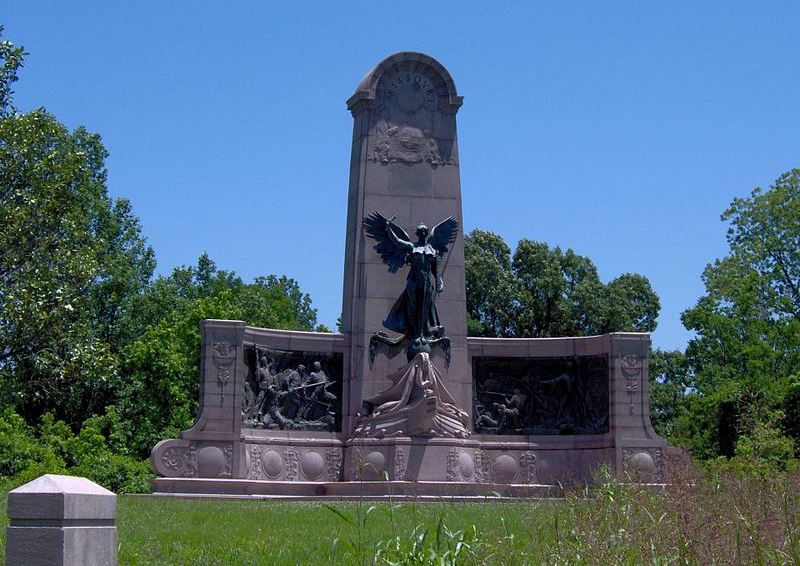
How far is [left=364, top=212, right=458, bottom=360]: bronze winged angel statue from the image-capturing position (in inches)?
985

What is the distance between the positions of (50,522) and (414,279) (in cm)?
1769

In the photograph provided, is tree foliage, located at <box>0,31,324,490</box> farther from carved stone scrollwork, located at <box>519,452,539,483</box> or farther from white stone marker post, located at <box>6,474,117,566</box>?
white stone marker post, located at <box>6,474,117,566</box>

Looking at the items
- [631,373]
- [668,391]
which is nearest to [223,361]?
[631,373]

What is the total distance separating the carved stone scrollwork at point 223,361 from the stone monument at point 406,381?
0.02 meters

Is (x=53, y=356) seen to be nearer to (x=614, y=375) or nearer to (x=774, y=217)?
(x=614, y=375)

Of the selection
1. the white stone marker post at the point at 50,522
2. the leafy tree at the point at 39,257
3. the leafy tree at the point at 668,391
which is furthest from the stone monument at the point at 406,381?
the leafy tree at the point at 668,391

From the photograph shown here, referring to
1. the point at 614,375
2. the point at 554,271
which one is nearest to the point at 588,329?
the point at 554,271

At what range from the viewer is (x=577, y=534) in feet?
27.5

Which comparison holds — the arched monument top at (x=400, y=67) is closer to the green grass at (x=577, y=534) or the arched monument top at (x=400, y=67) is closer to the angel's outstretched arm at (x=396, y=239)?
the angel's outstretched arm at (x=396, y=239)

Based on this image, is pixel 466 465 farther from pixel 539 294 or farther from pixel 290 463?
pixel 539 294

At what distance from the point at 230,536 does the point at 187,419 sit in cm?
2983

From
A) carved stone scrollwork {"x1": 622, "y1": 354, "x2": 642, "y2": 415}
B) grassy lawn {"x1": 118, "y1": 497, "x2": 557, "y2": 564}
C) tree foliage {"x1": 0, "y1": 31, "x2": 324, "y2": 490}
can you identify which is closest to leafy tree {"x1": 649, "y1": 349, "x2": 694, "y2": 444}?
tree foliage {"x1": 0, "y1": 31, "x2": 324, "y2": 490}

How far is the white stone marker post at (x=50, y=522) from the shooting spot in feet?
24.5

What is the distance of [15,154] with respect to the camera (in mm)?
27953
